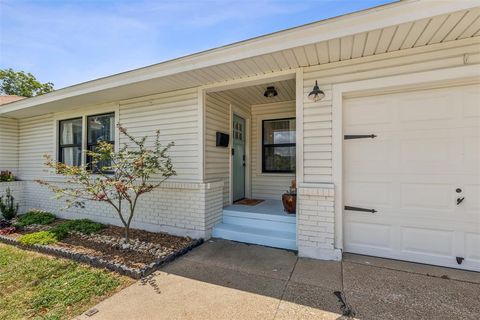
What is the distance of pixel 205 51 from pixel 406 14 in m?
2.35

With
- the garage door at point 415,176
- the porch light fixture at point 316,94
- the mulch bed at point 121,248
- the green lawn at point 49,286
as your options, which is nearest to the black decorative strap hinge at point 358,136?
the garage door at point 415,176

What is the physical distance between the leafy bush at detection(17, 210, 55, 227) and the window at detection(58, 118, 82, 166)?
1.36m

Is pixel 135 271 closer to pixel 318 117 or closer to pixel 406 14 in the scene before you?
pixel 318 117

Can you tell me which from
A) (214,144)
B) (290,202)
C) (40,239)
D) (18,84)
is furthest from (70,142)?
(18,84)

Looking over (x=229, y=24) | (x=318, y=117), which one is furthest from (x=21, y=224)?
(x=318, y=117)

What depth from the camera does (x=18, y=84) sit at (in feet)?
59.0

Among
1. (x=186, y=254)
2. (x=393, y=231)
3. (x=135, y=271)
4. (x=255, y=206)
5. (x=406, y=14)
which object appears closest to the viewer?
(x=406, y=14)

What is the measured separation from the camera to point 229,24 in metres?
3.49

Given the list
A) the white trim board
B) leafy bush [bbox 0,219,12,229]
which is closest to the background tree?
leafy bush [bbox 0,219,12,229]

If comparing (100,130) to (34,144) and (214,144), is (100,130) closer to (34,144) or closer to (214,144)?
(34,144)

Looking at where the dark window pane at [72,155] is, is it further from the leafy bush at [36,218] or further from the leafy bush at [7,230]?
the leafy bush at [7,230]

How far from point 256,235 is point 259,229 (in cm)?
23

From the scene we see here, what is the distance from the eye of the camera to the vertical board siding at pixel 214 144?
165 inches

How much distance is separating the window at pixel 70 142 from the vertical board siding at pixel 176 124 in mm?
2150
